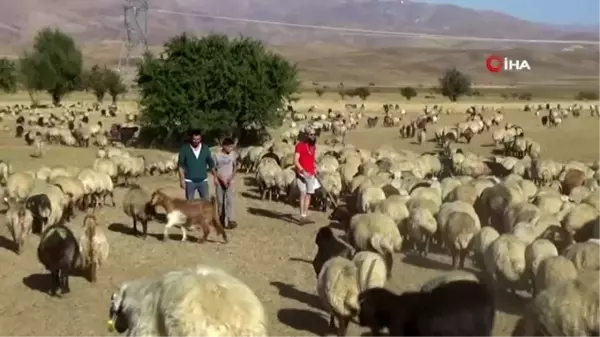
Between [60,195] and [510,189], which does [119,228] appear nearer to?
[60,195]

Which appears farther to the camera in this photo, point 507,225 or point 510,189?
point 510,189

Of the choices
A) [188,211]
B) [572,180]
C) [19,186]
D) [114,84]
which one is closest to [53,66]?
[114,84]

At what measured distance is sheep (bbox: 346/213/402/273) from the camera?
11.9 metres

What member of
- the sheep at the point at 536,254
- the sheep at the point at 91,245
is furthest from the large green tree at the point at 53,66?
the sheep at the point at 536,254

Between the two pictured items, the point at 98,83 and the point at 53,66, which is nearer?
the point at 53,66

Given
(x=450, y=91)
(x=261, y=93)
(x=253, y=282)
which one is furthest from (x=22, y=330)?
(x=450, y=91)

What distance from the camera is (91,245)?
1162 centimetres

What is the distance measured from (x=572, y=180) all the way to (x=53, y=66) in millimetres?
52590

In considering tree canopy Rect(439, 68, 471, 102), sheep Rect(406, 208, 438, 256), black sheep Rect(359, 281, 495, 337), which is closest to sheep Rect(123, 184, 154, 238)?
sheep Rect(406, 208, 438, 256)

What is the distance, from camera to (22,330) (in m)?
9.83

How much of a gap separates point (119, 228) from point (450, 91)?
2526 inches

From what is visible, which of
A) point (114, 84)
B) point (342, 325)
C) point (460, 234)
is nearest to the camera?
point (342, 325)

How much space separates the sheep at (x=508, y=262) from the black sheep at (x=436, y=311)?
272cm

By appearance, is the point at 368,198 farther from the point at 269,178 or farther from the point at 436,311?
the point at 436,311
